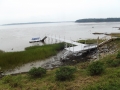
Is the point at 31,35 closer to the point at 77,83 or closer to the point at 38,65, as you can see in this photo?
the point at 38,65

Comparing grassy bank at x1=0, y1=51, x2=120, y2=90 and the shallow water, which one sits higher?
grassy bank at x1=0, y1=51, x2=120, y2=90

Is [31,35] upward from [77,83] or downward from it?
downward

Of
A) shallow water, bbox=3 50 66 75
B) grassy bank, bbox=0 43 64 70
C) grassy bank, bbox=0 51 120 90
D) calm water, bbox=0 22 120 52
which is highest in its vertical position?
grassy bank, bbox=0 51 120 90

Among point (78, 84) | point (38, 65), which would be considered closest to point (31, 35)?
point (38, 65)

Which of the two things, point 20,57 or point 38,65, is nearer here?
point 38,65

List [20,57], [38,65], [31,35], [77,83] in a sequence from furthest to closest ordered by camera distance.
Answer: [31,35] → [20,57] → [38,65] → [77,83]

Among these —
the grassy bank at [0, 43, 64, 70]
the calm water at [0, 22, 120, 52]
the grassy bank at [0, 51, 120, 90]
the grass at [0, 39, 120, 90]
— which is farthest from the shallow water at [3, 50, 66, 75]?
the calm water at [0, 22, 120, 52]

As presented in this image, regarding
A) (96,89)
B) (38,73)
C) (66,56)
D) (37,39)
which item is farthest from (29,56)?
(37,39)

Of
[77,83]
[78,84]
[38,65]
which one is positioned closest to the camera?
[78,84]

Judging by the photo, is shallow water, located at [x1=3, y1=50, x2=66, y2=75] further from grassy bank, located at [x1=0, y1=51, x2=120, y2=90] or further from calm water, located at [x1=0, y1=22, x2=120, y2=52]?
calm water, located at [x1=0, y1=22, x2=120, y2=52]

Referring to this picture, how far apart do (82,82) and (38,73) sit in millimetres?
3203

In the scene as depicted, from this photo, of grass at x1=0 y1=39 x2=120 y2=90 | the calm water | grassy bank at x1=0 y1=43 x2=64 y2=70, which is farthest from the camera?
the calm water

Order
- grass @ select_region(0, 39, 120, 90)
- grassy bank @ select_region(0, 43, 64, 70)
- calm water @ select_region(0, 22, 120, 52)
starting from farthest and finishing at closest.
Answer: calm water @ select_region(0, 22, 120, 52), grassy bank @ select_region(0, 43, 64, 70), grass @ select_region(0, 39, 120, 90)

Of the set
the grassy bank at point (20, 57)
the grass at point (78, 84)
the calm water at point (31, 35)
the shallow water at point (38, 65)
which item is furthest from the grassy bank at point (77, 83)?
the calm water at point (31, 35)
